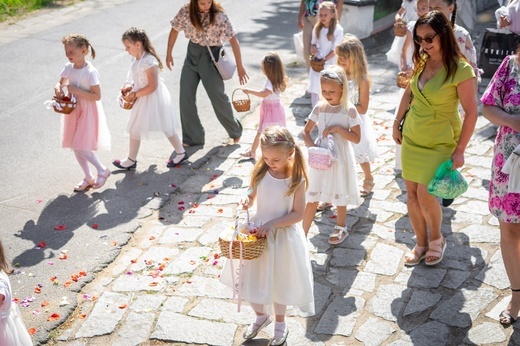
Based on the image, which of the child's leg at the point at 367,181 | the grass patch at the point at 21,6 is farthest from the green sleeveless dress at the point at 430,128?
the grass patch at the point at 21,6

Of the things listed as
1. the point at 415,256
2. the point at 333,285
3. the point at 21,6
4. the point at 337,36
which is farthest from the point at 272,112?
the point at 21,6

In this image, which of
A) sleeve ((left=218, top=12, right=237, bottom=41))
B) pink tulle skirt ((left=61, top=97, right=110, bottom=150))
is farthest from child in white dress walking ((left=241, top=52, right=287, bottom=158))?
pink tulle skirt ((left=61, top=97, right=110, bottom=150))

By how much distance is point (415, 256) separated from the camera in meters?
6.25

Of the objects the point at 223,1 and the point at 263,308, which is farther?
the point at 223,1

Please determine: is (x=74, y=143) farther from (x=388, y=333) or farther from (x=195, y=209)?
(x=388, y=333)

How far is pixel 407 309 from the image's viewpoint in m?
5.63

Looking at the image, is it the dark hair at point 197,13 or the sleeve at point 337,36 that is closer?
the dark hair at point 197,13

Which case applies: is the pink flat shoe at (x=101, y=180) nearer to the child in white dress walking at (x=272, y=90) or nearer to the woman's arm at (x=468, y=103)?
the child in white dress walking at (x=272, y=90)

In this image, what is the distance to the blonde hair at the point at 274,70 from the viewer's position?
806cm

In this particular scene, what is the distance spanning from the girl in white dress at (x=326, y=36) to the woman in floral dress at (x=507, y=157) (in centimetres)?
436

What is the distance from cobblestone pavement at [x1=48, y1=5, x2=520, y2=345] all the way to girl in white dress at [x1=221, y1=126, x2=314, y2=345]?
1.31ft

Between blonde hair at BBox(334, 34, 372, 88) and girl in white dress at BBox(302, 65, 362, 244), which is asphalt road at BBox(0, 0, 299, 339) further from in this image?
blonde hair at BBox(334, 34, 372, 88)

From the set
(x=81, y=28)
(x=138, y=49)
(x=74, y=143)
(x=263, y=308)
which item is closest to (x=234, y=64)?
(x=138, y=49)

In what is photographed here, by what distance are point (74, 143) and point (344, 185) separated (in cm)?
301
